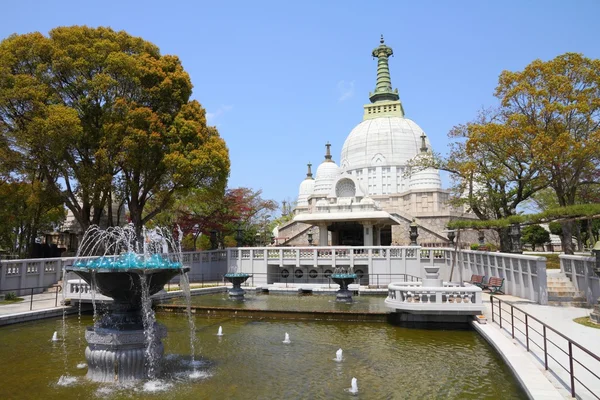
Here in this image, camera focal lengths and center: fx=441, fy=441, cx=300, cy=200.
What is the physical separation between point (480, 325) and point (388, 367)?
4883 mm

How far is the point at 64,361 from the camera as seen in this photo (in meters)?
11.0

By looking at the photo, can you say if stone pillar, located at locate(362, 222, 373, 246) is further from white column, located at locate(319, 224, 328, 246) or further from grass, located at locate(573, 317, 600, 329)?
grass, located at locate(573, 317, 600, 329)

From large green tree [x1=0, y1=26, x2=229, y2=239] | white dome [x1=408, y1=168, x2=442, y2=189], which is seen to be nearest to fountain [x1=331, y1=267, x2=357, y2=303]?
large green tree [x1=0, y1=26, x2=229, y2=239]

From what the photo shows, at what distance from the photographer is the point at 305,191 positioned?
75.2 metres

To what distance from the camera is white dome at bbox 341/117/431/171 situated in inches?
2702

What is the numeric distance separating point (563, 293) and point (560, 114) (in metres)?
12.4

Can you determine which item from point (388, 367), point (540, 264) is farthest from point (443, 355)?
point (540, 264)

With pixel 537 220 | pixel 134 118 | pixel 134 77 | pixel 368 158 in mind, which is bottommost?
pixel 537 220

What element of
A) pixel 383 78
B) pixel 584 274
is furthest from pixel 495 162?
pixel 383 78

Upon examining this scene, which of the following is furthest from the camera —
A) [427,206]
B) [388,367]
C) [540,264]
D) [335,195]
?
[427,206]

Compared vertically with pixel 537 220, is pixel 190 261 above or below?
below

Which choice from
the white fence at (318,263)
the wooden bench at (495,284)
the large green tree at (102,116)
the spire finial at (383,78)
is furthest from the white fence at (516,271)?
the spire finial at (383,78)

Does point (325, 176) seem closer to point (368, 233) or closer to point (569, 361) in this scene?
point (368, 233)

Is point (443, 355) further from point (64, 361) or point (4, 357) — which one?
point (4, 357)
